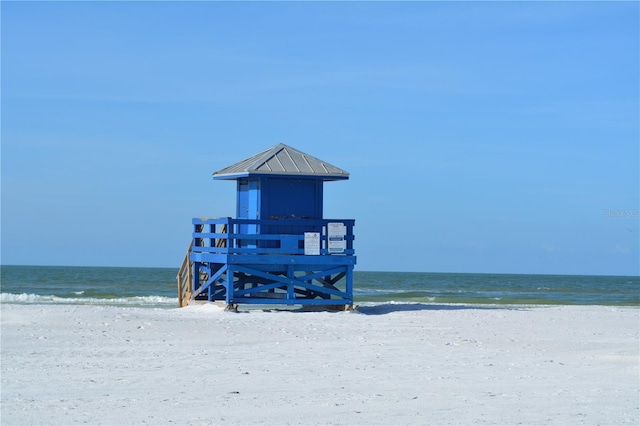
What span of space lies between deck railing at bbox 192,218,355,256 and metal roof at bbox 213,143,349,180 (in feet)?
3.24

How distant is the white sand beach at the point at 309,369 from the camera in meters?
8.96

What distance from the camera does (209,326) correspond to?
634 inches

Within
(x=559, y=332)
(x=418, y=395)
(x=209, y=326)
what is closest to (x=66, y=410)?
(x=418, y=395)

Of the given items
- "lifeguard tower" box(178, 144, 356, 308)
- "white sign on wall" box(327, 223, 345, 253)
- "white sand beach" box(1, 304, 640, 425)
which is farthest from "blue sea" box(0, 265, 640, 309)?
"white sand beach" box(1, 304, 640, 425)

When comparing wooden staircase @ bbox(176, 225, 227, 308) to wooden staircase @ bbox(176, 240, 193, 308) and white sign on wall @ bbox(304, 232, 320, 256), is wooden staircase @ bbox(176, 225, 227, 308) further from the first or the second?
white sign on wall @ bbox(304, 232, 320, 256)

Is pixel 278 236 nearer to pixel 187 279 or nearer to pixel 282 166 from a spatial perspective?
pixel 282 166

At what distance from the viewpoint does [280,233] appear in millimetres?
19547

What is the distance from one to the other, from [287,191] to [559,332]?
20.8ft

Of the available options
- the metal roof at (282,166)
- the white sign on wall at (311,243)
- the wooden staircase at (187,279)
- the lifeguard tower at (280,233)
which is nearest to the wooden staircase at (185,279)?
the wooden staircase at (187,279)

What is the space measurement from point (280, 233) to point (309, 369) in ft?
26.5

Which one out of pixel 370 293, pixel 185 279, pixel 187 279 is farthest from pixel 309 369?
pixel 370 293

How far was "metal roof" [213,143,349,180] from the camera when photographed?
19219 millimetres

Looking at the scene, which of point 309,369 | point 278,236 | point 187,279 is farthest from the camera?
point 187,279

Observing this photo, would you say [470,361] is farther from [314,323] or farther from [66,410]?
[66,410]
